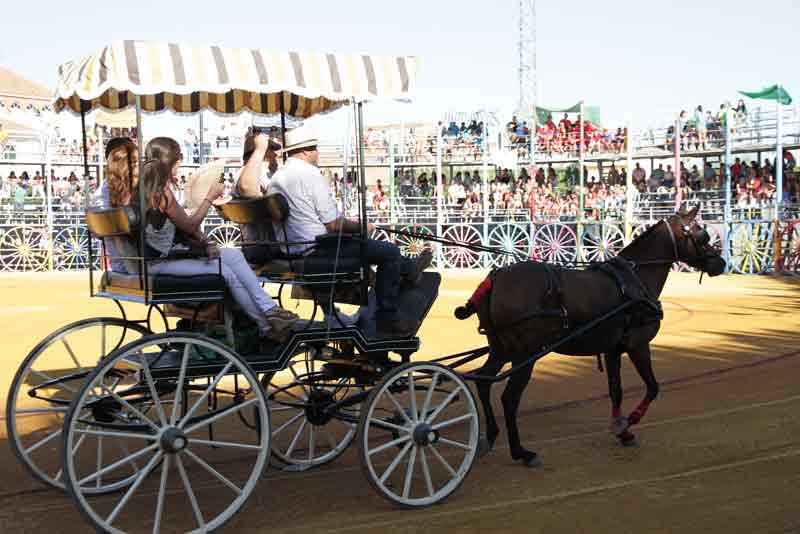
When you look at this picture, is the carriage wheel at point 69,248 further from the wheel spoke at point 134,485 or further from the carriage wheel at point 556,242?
the wheel spoke at point 134,485

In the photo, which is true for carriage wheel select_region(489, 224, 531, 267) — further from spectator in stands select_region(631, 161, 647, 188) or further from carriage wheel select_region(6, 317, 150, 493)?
carriage wheel select_region(6, 317, 150, 493)

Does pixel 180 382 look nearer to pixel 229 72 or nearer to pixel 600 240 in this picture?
pixel 229 72

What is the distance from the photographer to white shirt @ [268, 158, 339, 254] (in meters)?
6.42

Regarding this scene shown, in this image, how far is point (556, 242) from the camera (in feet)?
101

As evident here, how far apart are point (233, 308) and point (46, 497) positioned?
Answer: 161 centimetres

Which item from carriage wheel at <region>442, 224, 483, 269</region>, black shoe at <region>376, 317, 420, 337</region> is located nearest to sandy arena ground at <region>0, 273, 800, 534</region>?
black shoe at <region>376, 317, 420, 337</region>

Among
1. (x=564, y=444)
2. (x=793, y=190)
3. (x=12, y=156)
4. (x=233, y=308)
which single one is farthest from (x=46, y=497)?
(x=12, y=156)

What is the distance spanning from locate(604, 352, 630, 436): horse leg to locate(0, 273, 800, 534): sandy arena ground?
16 centimetres

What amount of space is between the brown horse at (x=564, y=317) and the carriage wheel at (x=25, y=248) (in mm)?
29243

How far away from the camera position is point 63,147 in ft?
122

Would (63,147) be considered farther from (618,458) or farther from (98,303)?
(618,458)

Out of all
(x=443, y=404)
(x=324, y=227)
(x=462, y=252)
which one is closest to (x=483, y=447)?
(x=443, y=404)

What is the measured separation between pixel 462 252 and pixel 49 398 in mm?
26781

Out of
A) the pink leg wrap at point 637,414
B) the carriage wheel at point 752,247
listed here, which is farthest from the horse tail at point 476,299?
the carriage wheel at point 752,247
